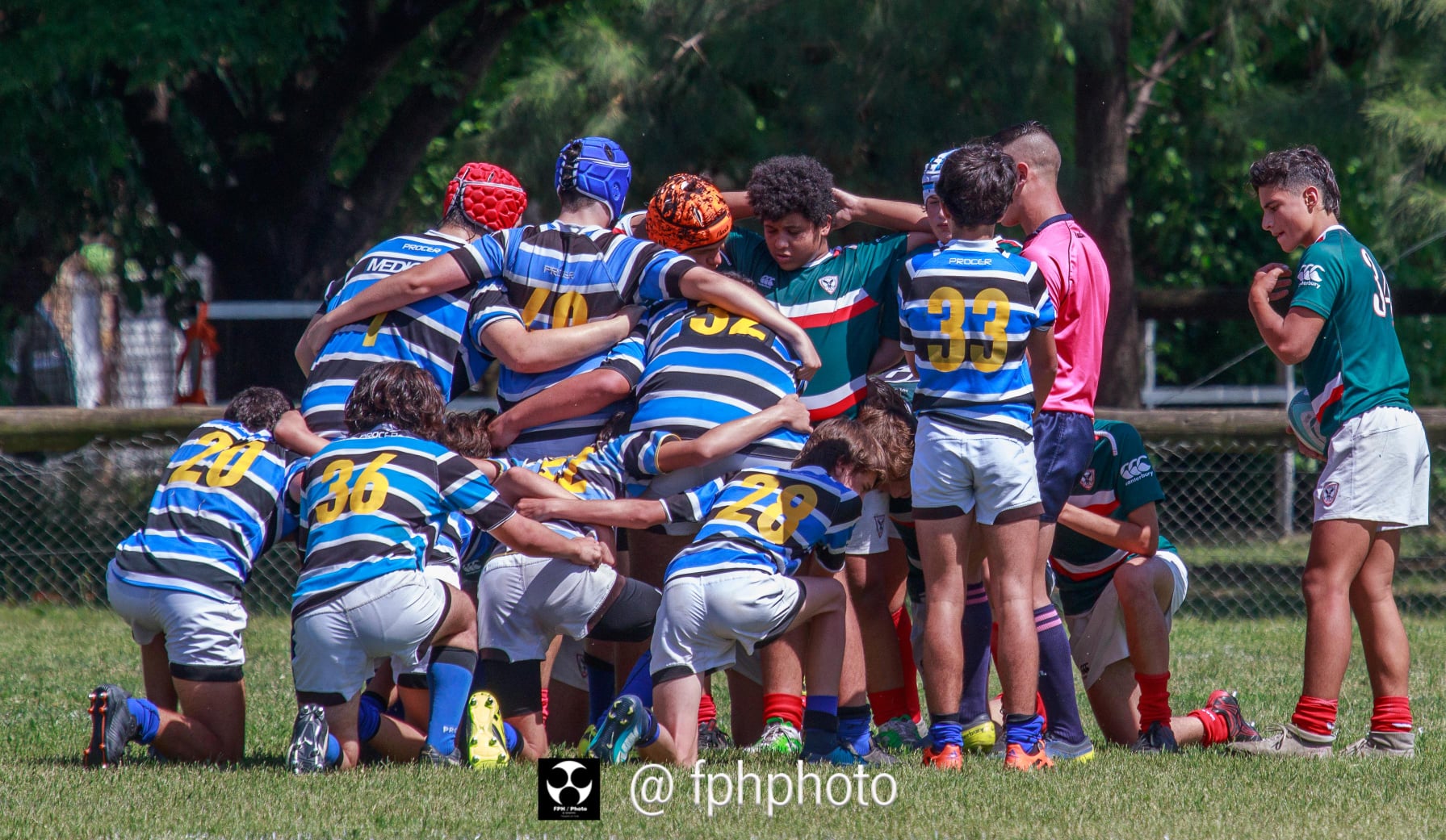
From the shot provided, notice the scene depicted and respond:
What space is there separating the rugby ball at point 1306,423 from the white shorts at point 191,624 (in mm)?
3331

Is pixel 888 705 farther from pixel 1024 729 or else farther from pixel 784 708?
pixel 1024 729

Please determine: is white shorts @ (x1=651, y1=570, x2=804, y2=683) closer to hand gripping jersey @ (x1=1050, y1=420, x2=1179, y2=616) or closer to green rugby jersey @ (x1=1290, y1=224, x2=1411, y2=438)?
hand gripping jersey @ (x1=1050, y1=420, x2=1179, y2=616)

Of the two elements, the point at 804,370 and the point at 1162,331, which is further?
the point at 1162,331

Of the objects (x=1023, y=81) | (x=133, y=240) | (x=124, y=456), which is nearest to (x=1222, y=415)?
(x=1023, y=81)

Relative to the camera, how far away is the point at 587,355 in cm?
454

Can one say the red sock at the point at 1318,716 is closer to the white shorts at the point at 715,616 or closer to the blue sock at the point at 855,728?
the blue sock at the point at 855,728

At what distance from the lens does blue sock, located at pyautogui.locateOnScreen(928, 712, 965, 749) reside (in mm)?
4195

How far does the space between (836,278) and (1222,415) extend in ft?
13.8

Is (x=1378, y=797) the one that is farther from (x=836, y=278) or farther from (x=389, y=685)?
(x=389, y=685)

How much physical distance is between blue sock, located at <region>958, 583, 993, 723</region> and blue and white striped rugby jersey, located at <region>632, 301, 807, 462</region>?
2.35 ft

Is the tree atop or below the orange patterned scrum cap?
atop

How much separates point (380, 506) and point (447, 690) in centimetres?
59

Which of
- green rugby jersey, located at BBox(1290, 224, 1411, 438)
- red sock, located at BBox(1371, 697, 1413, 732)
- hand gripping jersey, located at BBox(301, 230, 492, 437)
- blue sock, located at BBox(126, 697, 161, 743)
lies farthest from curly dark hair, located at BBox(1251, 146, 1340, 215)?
blue sock, located at BBox(126, 697, 161, 743)

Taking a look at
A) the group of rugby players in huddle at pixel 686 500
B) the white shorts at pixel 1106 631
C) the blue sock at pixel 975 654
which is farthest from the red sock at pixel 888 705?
the white shorts at pixel 1106 631
